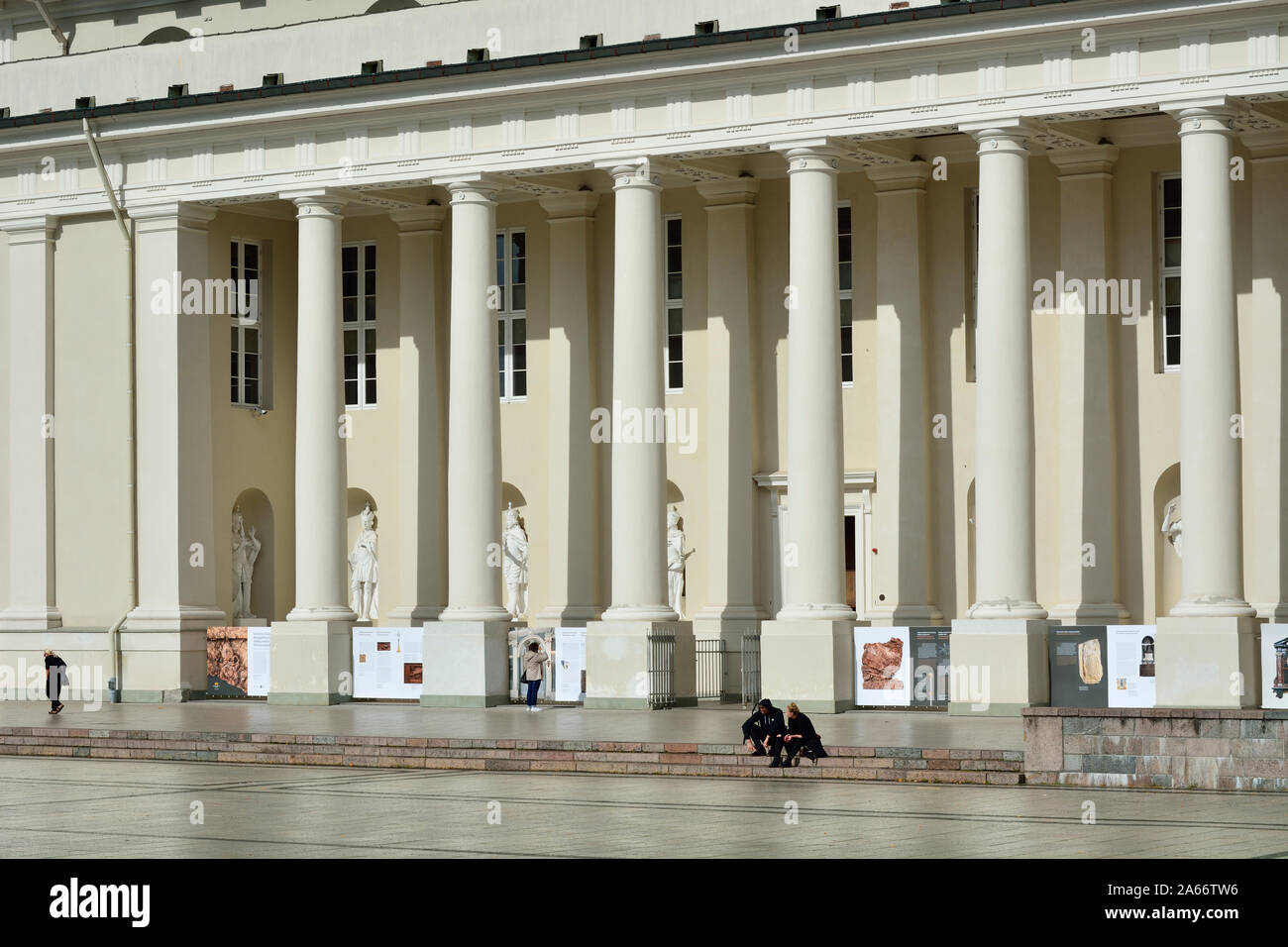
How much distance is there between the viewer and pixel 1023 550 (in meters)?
34.8

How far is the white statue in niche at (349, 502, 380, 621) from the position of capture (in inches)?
1770

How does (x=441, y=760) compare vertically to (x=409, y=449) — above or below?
below

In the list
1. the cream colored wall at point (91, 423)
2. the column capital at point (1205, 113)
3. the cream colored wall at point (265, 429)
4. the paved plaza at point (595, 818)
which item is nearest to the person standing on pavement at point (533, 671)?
the cream colored wall at point (265, 429)

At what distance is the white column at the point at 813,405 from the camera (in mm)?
36312

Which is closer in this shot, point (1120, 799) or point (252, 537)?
point (1120, 799)

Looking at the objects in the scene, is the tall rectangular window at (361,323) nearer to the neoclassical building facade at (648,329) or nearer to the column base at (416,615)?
the neoclassical building facade at (648,329)

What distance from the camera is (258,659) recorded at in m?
41.7

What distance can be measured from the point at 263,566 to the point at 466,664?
798 centimetres

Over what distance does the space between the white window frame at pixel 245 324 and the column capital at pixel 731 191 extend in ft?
32.3

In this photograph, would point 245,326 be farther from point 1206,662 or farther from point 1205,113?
point 1206,662

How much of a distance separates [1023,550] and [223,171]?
56.1 ft
